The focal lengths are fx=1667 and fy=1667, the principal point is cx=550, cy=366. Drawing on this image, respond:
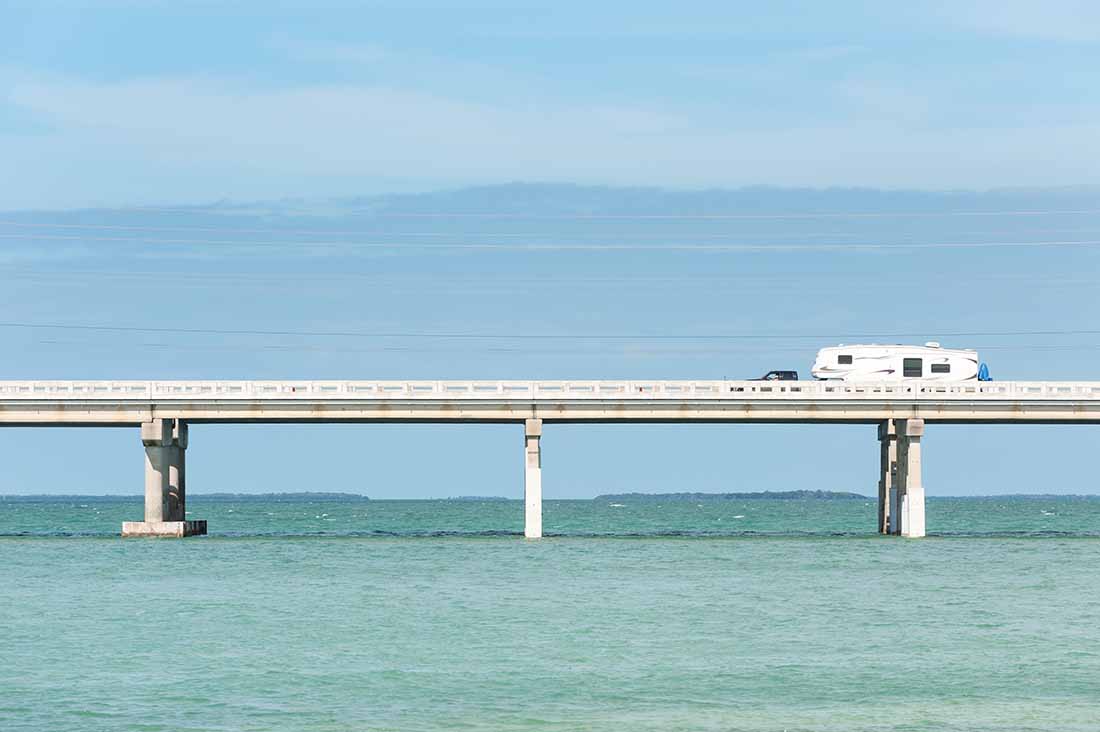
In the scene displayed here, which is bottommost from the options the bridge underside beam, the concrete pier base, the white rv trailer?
the concrete pier base

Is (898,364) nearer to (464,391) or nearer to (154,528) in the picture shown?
(464,391)

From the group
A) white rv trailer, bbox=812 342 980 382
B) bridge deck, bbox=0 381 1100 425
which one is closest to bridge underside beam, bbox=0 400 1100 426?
bridge deck, bbox=0 381 1100 425

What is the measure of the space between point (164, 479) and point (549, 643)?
149ft

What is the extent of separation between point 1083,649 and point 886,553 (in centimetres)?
3348

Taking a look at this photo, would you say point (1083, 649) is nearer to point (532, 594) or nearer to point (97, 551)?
point (532, 594)

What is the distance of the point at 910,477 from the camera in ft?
268

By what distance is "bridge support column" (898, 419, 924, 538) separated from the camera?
8125 centimetres

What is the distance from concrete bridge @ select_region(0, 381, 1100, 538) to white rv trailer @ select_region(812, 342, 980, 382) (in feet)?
9.62

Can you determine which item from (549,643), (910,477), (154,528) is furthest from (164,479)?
(549,643)

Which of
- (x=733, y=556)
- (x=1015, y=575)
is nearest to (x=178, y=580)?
(x=733, y=556)

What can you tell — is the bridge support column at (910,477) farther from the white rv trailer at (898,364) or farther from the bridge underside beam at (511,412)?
the white rv trailer at (898,364)

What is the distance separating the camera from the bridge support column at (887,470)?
84125 mm

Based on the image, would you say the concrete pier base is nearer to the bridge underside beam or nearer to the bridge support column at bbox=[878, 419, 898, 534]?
the bridge underside beam

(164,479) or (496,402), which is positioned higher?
(496,402)
